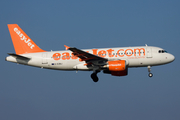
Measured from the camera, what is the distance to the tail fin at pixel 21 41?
48906 millimetres

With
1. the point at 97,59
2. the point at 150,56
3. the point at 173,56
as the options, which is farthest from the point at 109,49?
the point at 173,56

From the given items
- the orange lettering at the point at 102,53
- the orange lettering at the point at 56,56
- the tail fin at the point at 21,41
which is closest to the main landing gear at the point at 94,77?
the orange lettering at the point at 102,53

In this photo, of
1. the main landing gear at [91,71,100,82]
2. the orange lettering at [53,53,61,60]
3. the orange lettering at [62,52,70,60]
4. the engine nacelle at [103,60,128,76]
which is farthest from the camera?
the main landing gear at [91,71,100,82]

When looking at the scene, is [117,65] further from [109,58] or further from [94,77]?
Result: [94,77]

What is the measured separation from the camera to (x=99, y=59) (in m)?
43.9

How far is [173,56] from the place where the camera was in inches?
1799

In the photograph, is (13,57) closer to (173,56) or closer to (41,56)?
(41,56)

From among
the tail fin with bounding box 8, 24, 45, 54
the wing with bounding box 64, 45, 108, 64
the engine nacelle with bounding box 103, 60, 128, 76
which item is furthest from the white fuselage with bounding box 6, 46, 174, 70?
the tail fin with bounding box 8, 24, 45, 54

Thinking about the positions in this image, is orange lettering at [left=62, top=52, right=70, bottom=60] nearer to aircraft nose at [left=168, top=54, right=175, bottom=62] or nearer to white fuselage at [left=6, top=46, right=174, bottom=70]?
white fuselage at [left=6, top=46, right=174, bottom=70]

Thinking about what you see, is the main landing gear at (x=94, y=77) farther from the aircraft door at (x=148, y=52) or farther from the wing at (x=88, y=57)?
the aircraft door at (x=148, y=52)

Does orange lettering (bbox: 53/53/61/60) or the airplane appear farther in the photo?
orange lettering (bbox: 53/53/61/60)

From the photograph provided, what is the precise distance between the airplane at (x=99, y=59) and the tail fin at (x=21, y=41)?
698 millimetres

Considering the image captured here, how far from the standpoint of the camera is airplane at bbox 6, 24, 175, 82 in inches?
1727

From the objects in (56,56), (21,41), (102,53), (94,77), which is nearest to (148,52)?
(102,53)
